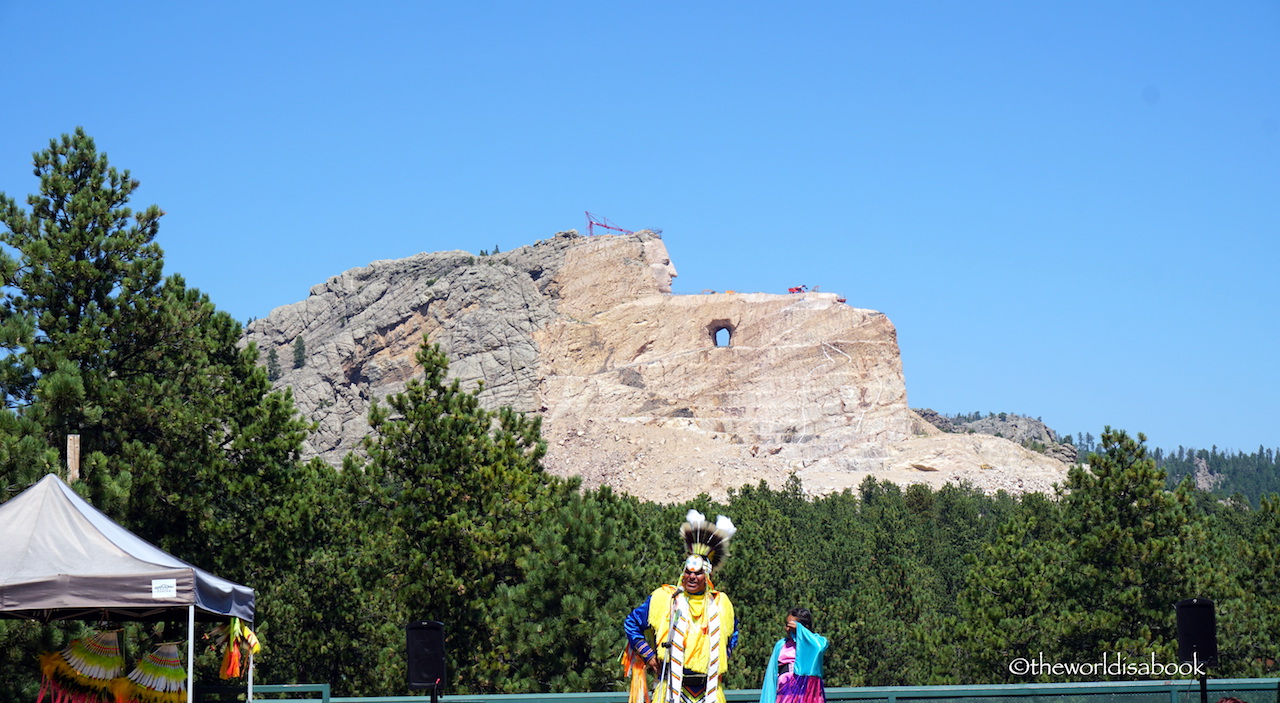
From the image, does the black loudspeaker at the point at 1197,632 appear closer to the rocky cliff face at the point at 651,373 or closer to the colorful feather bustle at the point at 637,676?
the colorful feather bustle at the point at 637,676

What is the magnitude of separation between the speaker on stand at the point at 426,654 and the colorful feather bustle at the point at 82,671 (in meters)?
2.93

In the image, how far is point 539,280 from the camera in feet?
415

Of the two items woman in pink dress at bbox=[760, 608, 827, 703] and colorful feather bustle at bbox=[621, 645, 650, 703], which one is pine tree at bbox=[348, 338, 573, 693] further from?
colorful feather bustle at bbox=[621, 645, 650, 703]

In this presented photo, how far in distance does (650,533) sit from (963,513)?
3302 centimetres

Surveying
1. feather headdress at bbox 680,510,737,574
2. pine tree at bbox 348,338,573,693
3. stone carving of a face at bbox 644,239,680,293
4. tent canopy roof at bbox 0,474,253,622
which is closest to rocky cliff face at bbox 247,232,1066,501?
stone carving of a face at bbox 644,239,680,293

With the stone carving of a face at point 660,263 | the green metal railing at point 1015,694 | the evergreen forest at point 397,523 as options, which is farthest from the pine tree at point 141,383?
the stone carving of a face at point 660,263

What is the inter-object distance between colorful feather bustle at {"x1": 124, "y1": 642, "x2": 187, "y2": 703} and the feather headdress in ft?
16.5

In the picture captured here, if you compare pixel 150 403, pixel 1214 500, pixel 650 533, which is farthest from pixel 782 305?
pixel 150 403

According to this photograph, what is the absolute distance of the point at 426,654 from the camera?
362 inches

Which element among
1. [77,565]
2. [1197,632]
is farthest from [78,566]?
[1197,632]

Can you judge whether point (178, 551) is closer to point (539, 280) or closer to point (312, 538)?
point (312, 538)

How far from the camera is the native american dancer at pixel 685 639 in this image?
7.90 meters

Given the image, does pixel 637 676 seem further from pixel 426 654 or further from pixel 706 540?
pixel 426 654

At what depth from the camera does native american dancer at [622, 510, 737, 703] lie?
7.90 m
